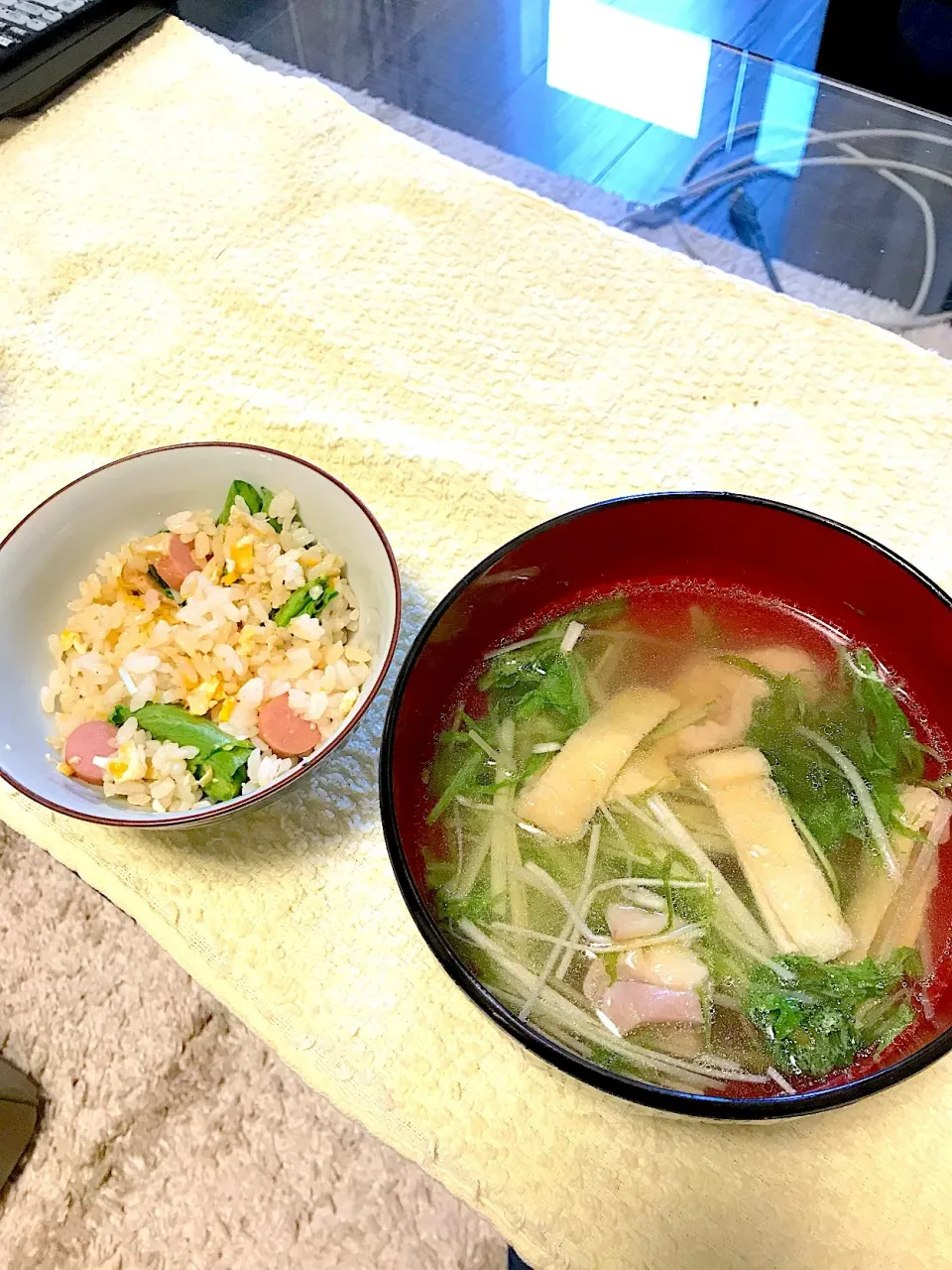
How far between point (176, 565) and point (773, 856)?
457 mm

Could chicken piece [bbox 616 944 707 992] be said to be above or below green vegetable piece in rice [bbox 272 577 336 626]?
below

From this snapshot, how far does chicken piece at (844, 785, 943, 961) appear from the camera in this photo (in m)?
0.59

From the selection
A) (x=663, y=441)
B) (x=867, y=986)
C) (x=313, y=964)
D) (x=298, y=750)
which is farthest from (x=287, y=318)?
(x=867, y=986)

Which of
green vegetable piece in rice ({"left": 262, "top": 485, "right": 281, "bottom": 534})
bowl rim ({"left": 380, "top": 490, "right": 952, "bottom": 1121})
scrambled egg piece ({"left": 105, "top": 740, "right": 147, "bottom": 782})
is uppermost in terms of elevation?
bowl rim ({"left": 380, "top": 490, "right": 952, "bottom": 1121})

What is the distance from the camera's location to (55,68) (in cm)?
113

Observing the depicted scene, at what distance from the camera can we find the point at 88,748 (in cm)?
66

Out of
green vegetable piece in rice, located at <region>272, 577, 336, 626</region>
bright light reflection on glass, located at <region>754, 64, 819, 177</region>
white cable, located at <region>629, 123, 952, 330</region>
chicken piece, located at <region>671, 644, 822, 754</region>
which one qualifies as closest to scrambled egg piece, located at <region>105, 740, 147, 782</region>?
green vegetable piece in rice, located at <region>272, 577, 336, 626</region>

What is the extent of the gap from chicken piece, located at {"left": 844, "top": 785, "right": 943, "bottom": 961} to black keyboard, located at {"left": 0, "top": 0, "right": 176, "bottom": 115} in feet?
3.73

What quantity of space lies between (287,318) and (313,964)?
606 mm

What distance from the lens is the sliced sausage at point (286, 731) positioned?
25.5 inches

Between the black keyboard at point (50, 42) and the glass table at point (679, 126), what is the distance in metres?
0.13

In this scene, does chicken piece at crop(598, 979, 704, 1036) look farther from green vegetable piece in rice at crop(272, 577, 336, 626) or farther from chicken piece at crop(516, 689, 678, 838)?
green vegetable piece in rice at crop(272, 577, 336, 626)

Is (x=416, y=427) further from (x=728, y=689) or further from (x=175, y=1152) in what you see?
(x=175, y=1152)

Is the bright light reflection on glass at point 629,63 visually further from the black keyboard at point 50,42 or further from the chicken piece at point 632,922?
the chicken piece at point 632,922
